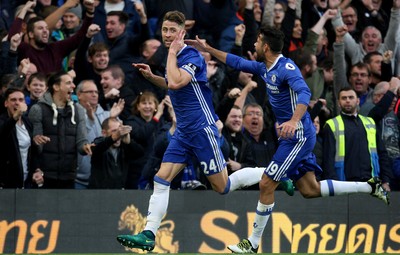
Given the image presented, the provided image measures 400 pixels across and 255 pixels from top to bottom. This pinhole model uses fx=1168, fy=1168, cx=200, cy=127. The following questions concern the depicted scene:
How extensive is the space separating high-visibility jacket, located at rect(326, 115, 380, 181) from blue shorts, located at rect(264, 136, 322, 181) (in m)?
2.71

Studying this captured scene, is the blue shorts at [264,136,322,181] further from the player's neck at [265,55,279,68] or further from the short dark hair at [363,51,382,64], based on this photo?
the short dark hair at [363,51,382,64]

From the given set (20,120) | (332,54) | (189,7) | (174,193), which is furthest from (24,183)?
(332,54)

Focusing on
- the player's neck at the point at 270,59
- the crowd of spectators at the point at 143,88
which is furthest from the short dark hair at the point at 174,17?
the crowd of spectators at the point at 143,88

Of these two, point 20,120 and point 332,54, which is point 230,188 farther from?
point 332,54

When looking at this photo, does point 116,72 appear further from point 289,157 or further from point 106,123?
point 289,157

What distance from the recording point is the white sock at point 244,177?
1322 cm

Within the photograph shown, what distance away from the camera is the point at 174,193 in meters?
15.4

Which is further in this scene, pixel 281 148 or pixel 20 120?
pixel 20 120

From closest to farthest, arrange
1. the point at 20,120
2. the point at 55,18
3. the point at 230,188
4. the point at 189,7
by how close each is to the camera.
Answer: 1. the point at 230,188
2. the point at 20,120
3. the point at 55,18
4. the point at 189,7

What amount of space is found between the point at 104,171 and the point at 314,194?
10.7ft

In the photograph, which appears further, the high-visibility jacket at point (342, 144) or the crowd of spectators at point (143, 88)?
the high-visibility jacket at point (342, 144)

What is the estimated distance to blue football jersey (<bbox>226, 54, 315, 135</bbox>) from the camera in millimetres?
12836

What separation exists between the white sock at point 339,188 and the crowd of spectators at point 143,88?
183cm

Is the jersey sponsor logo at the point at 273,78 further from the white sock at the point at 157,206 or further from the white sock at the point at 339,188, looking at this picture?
the white sock at the point at 157,206
